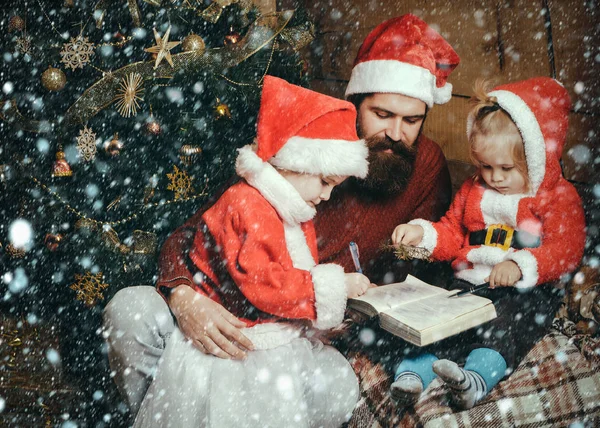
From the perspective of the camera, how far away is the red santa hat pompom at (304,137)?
3.92 feet

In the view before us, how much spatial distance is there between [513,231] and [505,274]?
0.34 feet

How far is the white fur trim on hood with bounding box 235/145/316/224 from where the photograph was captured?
1.21 metres

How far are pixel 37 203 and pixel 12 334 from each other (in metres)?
0.55

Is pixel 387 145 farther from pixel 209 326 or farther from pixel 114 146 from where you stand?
pixel 114 146

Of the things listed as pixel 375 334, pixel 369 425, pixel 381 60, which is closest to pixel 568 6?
pixel 381 60

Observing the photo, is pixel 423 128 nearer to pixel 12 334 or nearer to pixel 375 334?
pixel 375 334

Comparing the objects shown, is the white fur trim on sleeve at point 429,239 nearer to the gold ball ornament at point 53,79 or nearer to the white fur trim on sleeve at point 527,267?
the white fur trim on sleeve at point 527,267

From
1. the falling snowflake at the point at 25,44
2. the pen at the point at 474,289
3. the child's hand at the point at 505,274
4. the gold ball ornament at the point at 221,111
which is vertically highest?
the falling snowflake at the point at 25,44

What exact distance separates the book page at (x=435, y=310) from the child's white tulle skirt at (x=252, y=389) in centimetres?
26

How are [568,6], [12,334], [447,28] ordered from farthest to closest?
[12,334], [447,28], [568,6]

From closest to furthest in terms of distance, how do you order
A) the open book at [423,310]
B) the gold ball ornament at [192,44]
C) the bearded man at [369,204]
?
the open book at [423,310] < the bearded man at [369,204] < the gold ball ornament at [192,44]

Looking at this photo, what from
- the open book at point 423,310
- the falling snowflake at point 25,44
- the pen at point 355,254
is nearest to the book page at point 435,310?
the open book at point 423,310

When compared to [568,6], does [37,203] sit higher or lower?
lower

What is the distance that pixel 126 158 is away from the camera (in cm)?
152
